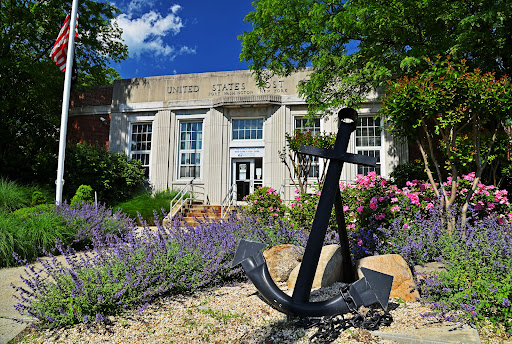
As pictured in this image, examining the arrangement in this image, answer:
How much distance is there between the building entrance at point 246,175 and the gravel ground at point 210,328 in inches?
413

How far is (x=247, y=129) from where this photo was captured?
14.1 metres

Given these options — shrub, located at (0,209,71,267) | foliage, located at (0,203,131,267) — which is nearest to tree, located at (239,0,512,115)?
foliage, located at (0,203,131,267)

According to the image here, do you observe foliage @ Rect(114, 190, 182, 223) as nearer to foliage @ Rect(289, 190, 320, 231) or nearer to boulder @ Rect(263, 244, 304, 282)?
foliage @ Rect(289, 190, 320, 231)

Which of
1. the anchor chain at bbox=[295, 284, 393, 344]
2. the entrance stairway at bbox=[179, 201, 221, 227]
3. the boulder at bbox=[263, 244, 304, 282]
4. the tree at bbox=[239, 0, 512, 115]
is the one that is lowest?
the anchor chain at bbox=[295, 284, 393, 344]

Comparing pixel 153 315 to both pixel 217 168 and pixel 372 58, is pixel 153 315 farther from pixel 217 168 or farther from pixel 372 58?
pixel 217 168

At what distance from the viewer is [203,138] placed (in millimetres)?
14242

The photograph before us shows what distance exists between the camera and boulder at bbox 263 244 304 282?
4246 mm

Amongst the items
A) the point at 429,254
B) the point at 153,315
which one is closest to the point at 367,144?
the point at 429,254

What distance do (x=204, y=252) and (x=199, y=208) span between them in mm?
8553

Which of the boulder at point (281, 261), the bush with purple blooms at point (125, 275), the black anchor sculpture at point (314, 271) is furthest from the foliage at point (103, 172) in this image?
the black anchor sculpture at point (314, 271)

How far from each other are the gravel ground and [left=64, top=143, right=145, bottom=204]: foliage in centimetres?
1128

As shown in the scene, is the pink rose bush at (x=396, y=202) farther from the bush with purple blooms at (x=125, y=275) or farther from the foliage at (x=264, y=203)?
the foliage at (x=264, y=203)

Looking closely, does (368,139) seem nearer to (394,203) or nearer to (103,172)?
(394,203)

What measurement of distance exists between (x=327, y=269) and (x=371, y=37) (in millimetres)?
6526
